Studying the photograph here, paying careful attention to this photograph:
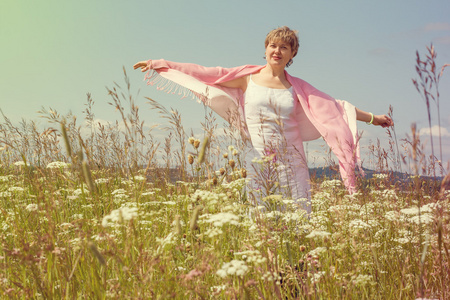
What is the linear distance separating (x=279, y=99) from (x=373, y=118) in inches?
54.8

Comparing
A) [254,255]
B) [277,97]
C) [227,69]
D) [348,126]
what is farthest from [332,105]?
[254,255]

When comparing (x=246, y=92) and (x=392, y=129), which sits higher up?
(x=246, y=92)

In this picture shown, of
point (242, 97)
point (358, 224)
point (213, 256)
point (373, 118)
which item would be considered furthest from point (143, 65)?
point (213, 256)

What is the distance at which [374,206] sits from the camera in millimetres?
3434

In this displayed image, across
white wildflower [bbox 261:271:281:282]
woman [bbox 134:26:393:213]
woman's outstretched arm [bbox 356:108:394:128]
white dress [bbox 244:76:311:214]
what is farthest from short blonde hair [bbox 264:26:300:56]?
white wildflower [bbox 261:271:281:282]

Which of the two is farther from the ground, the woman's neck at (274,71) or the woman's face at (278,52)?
the woman's face at (278,52)

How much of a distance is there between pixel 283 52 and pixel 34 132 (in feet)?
12.8

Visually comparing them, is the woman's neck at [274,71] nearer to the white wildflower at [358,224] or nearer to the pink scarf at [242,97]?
the pink scarf at [242,97]

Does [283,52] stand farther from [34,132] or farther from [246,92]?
[34,132]

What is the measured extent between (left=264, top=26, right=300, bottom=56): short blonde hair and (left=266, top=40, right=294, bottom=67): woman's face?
5 cm

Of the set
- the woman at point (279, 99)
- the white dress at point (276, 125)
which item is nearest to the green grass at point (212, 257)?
the white dress at point (276, 125)

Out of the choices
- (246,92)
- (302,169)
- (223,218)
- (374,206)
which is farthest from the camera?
(246,92)

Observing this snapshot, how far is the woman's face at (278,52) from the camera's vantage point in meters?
5.26

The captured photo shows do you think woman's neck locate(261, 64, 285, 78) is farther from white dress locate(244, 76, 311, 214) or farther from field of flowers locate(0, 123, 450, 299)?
field of flowers locate(0, 123, 450, 299)
